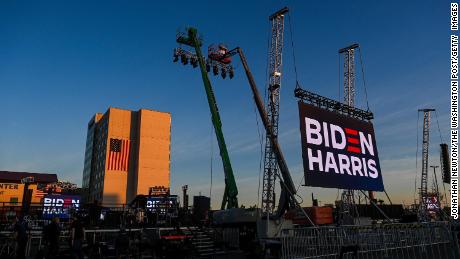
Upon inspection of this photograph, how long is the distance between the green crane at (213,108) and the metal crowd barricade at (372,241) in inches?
970

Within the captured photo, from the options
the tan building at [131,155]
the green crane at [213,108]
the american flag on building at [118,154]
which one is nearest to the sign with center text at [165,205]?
the green crane at [213,108]

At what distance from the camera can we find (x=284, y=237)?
11.3 meters

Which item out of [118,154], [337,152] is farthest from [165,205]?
[118,154]

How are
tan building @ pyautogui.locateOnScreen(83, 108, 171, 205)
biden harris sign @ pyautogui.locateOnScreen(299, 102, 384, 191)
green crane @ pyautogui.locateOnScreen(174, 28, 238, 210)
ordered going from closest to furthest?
1. biden harris sign @ pyautogui.locateOnScreen(299, 102, 384, 191)
2. green crane @ pyautogui.locateOnScreen(174, 28, 238, 210)
3. tan building @ pyautogui.locateOnScreen(83, 108, 171, 205)

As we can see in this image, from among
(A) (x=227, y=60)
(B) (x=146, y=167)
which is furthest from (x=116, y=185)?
(A) (x=227, y=60)

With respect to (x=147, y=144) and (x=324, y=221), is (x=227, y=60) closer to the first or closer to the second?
(x=324, y=221)

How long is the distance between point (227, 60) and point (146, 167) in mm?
52148

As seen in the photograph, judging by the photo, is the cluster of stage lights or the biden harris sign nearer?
the biden harris sign

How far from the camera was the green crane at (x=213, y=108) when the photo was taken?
38.6 metres

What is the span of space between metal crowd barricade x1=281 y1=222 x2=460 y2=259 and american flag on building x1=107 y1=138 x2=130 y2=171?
80.0 metres

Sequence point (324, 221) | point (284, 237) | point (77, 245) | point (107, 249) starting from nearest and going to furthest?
point (284, 237)
point (77, 245)
point (107, 249)
point (324, 221)

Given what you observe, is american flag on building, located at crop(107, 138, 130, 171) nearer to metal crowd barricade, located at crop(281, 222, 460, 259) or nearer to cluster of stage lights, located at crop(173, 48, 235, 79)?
cluster of stage lights, located at crop(173, 48, 235, 79)

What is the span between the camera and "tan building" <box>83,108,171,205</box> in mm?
86562

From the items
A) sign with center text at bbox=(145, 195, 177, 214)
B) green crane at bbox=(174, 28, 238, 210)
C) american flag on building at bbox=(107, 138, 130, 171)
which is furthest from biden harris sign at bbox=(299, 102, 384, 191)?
american flag on building at bbox=(107, 138, 130, 171)
